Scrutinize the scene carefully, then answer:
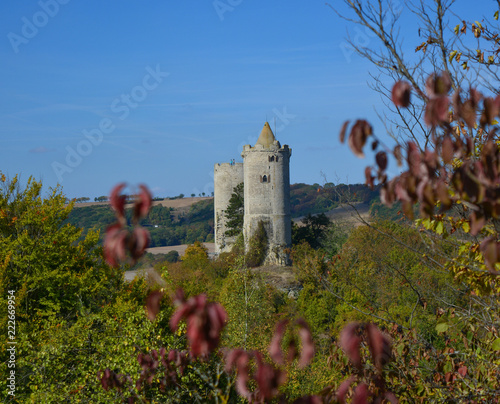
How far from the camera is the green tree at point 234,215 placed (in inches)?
1863

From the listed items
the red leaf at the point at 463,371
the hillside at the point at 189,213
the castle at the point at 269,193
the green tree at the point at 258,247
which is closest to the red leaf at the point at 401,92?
the red leaf at the point at 463,371

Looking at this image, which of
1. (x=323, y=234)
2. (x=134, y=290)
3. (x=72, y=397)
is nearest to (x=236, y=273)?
(x=134, y=290)

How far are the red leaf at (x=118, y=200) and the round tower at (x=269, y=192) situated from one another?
38.8m

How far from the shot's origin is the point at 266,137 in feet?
137

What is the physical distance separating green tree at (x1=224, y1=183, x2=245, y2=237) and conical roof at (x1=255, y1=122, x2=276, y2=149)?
8.01m

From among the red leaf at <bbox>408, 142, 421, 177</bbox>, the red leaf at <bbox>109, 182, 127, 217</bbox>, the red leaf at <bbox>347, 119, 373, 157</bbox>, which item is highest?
the red leaf at <bbox>347, 119, 373, 157</bbox>

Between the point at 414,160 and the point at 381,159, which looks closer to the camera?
the point at 414,160

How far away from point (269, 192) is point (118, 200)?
39023 mm

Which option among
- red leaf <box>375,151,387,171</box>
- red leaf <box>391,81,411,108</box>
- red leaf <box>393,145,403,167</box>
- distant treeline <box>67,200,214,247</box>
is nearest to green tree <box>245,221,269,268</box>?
distant treeline <box>67,200,214,247</box>

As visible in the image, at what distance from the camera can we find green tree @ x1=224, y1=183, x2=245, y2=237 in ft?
155

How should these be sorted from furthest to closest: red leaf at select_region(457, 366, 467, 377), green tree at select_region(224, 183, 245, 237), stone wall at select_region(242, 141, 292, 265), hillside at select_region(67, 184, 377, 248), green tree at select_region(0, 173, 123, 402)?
hillside at select_region(67, 184, 377, 248) → green tree at select_region(224, 183, 245, 237) → stone wall at select_region(242, 141, 292, 265) → green tree at select_region(0, 173, 123, 402) → red leaf at select_region(457, 366, 467, 377)

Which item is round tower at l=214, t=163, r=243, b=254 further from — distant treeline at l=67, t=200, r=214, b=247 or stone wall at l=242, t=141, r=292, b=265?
distant treeline at l=67, t=200, r=214, b=247

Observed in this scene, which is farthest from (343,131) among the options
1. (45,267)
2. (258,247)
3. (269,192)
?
(269,192)

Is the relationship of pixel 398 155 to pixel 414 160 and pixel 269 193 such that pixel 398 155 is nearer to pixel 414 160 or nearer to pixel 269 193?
pixel 414 160
